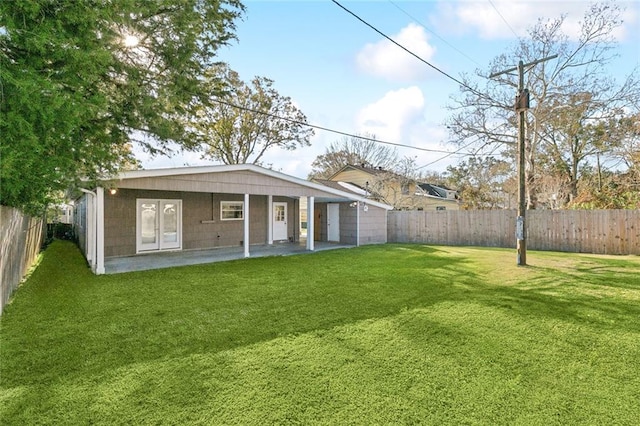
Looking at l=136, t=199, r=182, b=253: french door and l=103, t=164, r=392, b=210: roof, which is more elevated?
l=103, t=164, r=392, b=210: roof

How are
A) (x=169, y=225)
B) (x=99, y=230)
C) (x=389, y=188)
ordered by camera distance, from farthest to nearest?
(x=389, y=188) → (x=169, y=225) → (x=99, y=230)

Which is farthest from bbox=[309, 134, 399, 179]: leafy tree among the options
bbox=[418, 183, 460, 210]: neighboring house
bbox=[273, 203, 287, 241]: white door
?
bbox=[273, 203, 287, 241]: white door

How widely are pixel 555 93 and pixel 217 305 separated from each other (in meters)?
16.0

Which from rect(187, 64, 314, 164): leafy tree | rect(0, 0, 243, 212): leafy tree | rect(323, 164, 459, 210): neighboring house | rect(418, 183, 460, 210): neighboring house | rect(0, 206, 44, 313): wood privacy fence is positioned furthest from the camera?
rect(418, 183, 460, 210): neighboring house

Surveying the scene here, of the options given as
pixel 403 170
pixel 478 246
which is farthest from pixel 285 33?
pixel 403 170

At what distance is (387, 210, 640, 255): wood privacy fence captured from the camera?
34.5ft

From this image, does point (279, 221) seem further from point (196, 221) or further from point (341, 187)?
point (341, 187)

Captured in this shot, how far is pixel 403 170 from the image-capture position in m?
22.1

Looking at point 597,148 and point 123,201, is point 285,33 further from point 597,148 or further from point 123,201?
point 597,148

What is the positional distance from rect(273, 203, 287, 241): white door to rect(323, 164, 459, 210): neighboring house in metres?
8.17

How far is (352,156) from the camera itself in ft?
95.7

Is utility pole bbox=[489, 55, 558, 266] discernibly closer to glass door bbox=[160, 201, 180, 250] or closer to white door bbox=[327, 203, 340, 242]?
white door bbox=[327, 203, 340, 242]

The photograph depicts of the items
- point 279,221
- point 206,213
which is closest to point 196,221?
point 206,213

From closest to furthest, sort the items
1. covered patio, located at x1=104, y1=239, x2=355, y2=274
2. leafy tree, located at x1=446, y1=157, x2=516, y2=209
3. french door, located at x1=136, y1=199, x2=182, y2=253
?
covered patio, located at x1=104, y1=239, x2=355, y2=274 < french door, located at x1=136, y1=199, x2=182, y2=253 < leafy tree, located at x1=446, y1=157, x2=516, y2=209
